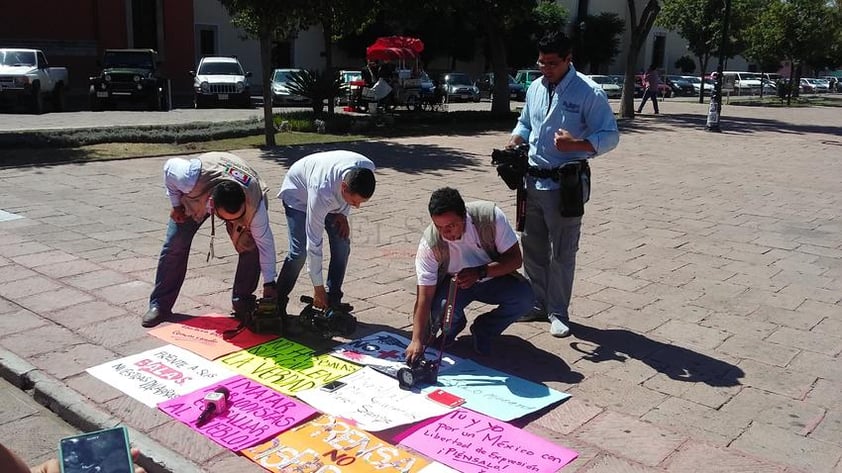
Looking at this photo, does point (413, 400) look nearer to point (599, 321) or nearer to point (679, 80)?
point (599, 321)

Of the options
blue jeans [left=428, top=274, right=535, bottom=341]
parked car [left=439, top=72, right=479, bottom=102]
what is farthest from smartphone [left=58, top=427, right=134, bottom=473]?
parked car [left=439, top=72, right=479, bottom=102]

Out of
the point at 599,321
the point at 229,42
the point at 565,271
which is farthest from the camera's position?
the point at 229,42

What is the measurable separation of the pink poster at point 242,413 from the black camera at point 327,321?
0.74 m

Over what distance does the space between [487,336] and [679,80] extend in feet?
141

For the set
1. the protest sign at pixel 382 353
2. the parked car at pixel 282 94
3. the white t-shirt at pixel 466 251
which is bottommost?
the protest sign at pixel 382 353

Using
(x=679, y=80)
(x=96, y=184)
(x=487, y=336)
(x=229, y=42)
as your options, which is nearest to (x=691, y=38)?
(x=679, y=80)

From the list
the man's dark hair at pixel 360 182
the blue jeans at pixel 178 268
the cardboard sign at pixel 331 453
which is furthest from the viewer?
the blue jeans at pixel 178 268

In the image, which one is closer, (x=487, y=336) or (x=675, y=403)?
(x=675, y=403)

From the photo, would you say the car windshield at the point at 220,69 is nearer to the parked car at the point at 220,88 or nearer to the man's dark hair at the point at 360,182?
the parked car at the point at 220,88

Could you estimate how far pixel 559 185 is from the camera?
481cm

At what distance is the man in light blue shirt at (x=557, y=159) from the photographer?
4.63 m

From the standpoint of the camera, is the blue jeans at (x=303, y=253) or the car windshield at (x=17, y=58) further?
the car windshield at (x=17, y=58)

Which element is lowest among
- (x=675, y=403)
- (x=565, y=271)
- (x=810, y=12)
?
(x=675, y=403)

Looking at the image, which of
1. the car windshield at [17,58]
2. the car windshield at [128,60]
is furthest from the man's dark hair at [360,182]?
the car windshield at [128,60]
